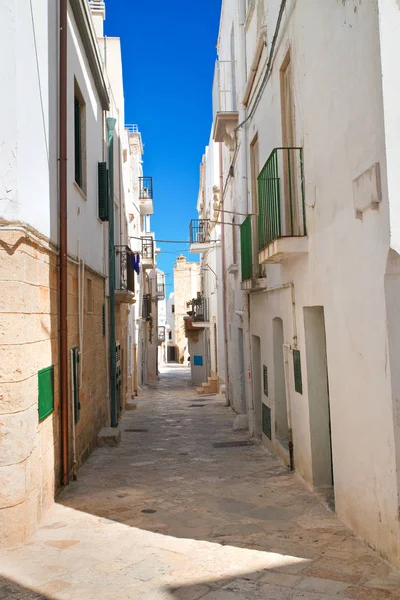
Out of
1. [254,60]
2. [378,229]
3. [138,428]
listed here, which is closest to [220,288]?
[138,428]

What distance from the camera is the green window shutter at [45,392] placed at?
20.5 feet

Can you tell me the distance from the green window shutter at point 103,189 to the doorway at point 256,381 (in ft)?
13.7

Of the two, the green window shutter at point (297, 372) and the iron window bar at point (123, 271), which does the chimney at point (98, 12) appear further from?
the green window shutter at point (297, 372)

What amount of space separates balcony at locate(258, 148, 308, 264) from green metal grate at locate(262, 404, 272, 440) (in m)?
3.32

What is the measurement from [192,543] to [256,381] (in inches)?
260

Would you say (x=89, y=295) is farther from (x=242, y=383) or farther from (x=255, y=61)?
(x=242, y=383)

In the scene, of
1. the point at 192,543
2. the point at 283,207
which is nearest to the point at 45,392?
the point at 192,543

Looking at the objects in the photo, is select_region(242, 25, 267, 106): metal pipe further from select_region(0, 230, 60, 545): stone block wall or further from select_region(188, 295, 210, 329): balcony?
select_region(188, 295, 210, 329): balcony

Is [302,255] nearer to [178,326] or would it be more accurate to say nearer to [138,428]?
[138,428]

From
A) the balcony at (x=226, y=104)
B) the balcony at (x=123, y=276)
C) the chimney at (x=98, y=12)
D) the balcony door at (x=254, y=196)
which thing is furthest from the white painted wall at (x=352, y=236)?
the chimney at (x=98, y=12)

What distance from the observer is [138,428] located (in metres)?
13.9

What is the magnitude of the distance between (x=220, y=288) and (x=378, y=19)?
53.6 ft

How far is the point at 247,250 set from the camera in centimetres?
1140

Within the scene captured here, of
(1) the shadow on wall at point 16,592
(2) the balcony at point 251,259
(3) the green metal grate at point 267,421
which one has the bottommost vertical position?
(1) the shadow on wall at point 16,592
